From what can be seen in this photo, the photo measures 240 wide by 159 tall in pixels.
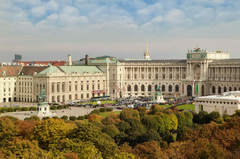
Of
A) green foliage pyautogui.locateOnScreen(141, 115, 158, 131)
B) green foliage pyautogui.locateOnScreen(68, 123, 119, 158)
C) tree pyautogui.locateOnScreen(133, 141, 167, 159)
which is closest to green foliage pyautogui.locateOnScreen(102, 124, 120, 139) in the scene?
green foliage pyautogui.locateOnScreen(68, 123, 119, 158)

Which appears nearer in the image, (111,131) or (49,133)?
(49,133)

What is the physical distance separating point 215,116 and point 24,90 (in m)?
84.1

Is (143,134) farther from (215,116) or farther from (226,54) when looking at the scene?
(226,54)

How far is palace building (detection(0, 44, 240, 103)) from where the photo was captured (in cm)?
14600

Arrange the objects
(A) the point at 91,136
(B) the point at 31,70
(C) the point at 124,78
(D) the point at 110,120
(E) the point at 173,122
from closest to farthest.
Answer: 1. (A) the point at 91,136
2. (D) the point at 110,120
3. (E) the point at 173,122
4. (B) the point at 31,70
5. (C) the point at 124,78

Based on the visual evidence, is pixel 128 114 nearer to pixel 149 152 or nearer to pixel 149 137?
pixel 149 137

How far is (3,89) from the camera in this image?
146 meters

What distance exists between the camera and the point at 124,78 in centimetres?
17038

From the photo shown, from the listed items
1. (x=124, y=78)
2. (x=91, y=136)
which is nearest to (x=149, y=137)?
(x=91, y=136)

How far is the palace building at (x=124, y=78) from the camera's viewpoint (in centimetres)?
14600

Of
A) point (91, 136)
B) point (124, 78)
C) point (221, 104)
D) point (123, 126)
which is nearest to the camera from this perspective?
point (91, 136)

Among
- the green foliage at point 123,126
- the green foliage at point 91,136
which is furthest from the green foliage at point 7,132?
the green foliage at point 123,126

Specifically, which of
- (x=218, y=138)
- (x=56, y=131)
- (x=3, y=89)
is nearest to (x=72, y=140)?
(x=56, y=131)

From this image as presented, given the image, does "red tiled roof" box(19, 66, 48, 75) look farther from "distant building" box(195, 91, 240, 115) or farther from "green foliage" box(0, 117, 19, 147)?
"green foliage" box(0, 117, 19, 147)
